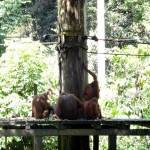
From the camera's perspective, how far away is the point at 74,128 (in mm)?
5414

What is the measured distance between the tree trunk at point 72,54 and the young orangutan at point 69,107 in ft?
0.74

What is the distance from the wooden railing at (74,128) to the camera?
5.14 m

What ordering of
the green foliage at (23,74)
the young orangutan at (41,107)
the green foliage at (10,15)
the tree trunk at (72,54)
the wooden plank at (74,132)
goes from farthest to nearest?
the green foliage at (10,15) → the green foliage at (23,74) → the young orangutan at (41,107) → the tree trunk at (72,54) → the wooden plank at (74,132)

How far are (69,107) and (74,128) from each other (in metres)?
0.28

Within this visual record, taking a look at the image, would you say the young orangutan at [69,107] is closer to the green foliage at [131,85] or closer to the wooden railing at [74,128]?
the wooden railing at [74,128]

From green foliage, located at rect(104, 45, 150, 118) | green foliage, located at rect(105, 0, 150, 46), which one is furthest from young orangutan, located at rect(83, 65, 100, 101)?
green foliage, located at rect(105, 0, 150, 46)

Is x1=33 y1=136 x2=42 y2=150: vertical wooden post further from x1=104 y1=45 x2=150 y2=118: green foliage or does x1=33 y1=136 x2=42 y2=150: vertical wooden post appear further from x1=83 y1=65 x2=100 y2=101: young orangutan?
x1=104 y1=45 x2=150 y2=118: green foliage

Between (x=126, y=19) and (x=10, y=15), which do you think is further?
(x=10, y=15)

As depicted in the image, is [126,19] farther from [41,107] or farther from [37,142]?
[37,142]

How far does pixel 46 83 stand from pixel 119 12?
1217 cm

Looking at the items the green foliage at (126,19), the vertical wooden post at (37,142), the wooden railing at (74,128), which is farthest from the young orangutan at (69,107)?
the green foliage at (126,19)

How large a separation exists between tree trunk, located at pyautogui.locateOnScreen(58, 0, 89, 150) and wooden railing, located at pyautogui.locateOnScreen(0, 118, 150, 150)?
0.98 ft

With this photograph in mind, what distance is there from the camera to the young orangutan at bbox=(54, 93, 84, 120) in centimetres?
547

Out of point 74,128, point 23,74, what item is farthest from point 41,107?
point 23,74
